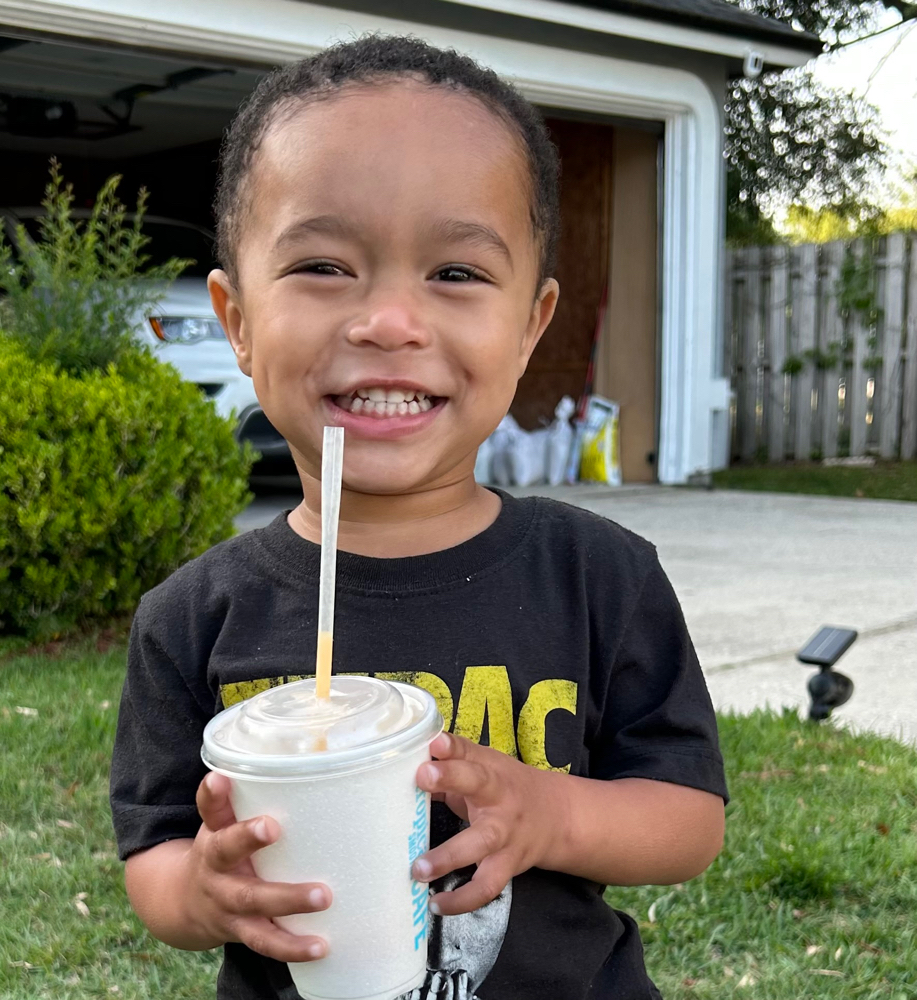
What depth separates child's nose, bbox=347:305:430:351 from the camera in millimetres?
1323

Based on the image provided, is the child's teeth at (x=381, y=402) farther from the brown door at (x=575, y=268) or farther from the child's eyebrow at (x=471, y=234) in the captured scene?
the brown door at (x=575, y=268)

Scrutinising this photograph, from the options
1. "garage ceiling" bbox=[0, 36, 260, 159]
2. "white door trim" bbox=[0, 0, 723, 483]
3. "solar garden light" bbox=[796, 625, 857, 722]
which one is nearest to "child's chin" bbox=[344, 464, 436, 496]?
"solar garden light" bbox=[796, 625, 857, 722]

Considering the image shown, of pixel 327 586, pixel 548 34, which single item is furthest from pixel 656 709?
pixel 548 34

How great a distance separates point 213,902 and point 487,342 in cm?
71

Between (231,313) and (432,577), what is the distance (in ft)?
1.53

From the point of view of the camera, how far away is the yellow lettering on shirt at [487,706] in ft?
4.63

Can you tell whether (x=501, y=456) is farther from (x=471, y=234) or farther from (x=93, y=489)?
(x=471, y=234)

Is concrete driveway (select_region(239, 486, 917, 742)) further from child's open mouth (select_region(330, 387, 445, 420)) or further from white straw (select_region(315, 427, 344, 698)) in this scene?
white straw (select_region(315, 427, 344, 698))

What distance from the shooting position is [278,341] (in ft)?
4.61

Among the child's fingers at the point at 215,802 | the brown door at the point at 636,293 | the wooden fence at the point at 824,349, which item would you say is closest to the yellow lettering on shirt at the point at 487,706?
the child's fingers at the point at 215,802

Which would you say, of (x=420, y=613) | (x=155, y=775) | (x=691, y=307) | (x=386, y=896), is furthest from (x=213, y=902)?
(x=691, y=307)

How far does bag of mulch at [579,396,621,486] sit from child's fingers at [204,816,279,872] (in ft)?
28.5

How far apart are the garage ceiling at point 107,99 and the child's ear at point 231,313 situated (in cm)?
569

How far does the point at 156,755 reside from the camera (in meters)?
1.46
